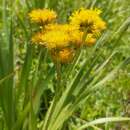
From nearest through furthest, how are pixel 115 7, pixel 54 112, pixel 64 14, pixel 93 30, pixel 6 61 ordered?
pixel 93 30 < pixel 54 112 < pixel 6 61 < pixel 64 14 < pixel 115 7

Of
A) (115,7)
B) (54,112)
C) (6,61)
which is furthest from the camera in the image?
(115,7)

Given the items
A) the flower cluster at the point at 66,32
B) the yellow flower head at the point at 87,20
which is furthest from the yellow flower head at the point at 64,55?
the yellow flower head at the point at 87,20

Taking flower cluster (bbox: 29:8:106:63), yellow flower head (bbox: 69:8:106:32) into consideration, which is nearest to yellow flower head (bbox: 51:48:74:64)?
flower cluster (bbox: 29:8:106:63)

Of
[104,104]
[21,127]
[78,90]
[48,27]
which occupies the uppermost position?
[48,27]

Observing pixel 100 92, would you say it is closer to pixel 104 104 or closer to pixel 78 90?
pixel 104 104

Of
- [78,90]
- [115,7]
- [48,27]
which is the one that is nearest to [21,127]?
[78,90]

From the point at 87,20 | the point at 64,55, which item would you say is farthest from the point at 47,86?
the point at 87,20

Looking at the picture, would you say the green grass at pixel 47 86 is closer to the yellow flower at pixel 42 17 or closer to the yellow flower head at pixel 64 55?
the yellow flower head at pixel 64 55

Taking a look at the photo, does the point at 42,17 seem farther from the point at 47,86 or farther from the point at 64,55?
the point at 47,86
